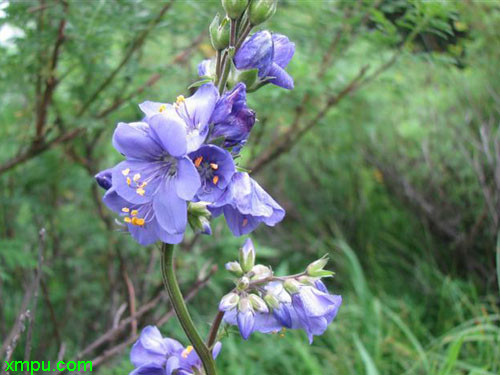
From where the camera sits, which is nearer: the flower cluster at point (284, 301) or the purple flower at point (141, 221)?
the purple flower at point (141, 221)

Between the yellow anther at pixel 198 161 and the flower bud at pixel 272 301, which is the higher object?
the yellow anther at pixel 198 161

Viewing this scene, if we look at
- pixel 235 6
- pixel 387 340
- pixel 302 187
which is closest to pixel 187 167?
pixel 235 6

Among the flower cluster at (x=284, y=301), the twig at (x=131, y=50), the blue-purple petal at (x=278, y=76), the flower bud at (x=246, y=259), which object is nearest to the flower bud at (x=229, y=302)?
the flower cluster at (x=284, y=301)

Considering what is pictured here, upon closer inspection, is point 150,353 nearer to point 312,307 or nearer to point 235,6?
point 312,307

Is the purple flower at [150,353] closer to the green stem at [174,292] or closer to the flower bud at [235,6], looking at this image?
the green stem at [174,292]

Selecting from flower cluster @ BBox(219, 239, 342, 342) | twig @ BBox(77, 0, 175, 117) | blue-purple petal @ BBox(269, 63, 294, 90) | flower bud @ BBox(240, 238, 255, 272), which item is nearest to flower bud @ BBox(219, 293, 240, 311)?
flower cluster @ BBox(219, 239, 342, 342)

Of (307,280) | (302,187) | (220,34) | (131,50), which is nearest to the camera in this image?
(220,34)

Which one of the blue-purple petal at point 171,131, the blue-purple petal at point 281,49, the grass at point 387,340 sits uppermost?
the blue-purple petal at point 281,49
